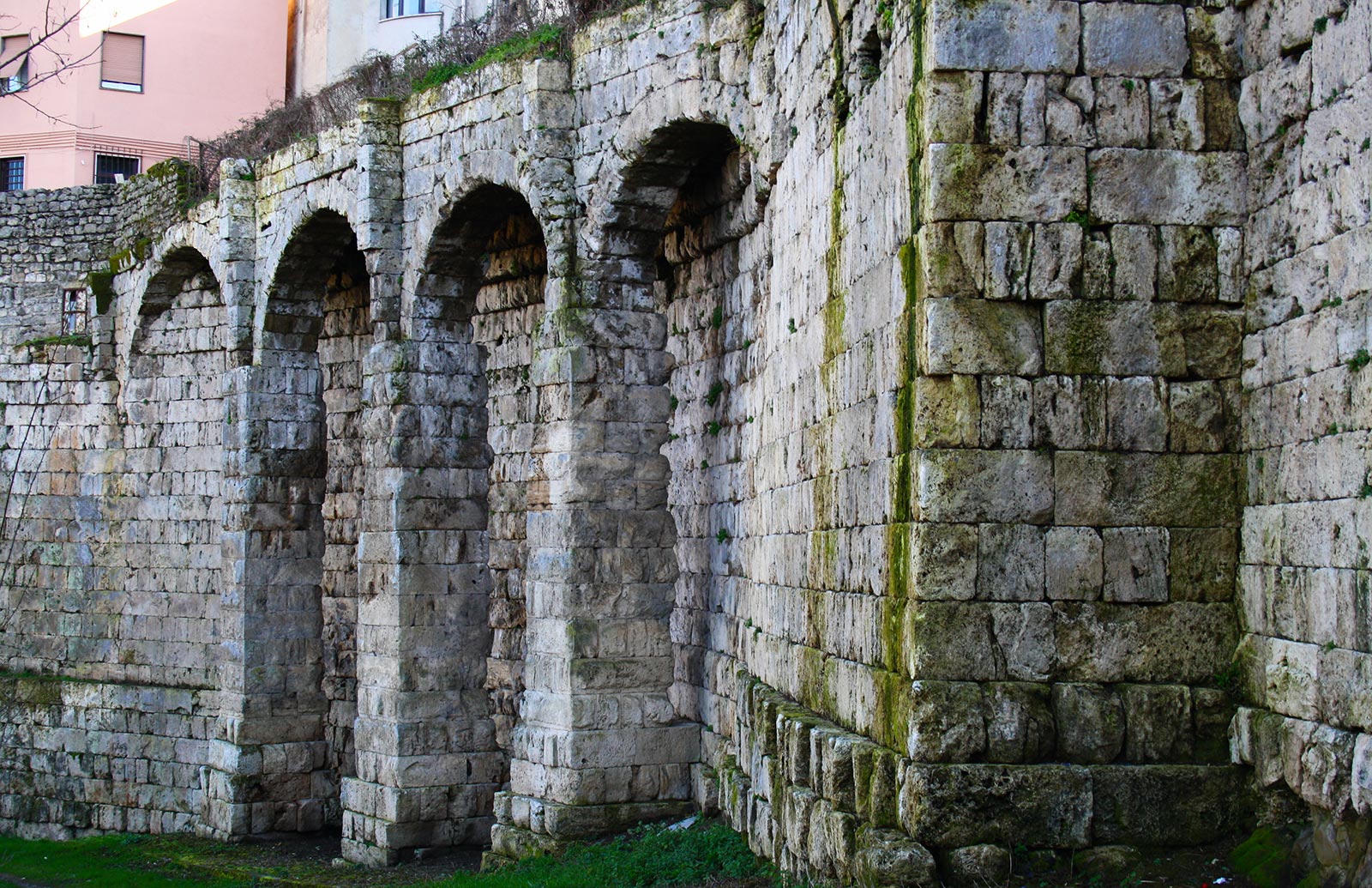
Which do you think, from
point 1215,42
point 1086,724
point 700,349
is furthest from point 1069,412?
point 700,349

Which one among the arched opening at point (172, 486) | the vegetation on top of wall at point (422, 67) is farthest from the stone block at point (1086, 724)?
the arched opening at point (172, 486)

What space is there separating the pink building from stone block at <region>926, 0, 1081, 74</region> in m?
22.6

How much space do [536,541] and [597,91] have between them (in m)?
3.25

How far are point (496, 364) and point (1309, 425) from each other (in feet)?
31.4

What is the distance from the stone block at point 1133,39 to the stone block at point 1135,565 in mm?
1849

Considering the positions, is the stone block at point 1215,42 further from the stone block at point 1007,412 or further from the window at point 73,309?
the window at point 73,309

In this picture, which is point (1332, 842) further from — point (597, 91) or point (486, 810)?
point (486, 810)

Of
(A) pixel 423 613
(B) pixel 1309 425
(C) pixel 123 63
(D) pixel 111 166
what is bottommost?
(A) pixel 423 613

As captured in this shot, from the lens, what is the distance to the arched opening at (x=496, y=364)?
14.0 meters

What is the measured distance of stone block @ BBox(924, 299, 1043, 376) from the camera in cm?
673

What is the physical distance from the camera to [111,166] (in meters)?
28.2

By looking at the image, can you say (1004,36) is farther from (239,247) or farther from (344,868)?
(239,247)

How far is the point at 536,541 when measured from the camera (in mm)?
12492

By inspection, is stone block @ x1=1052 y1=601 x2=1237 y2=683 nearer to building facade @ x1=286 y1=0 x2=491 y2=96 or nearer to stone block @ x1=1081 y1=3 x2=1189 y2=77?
stone block @ x1=1081 y1=3 x2=1189 y2=77
